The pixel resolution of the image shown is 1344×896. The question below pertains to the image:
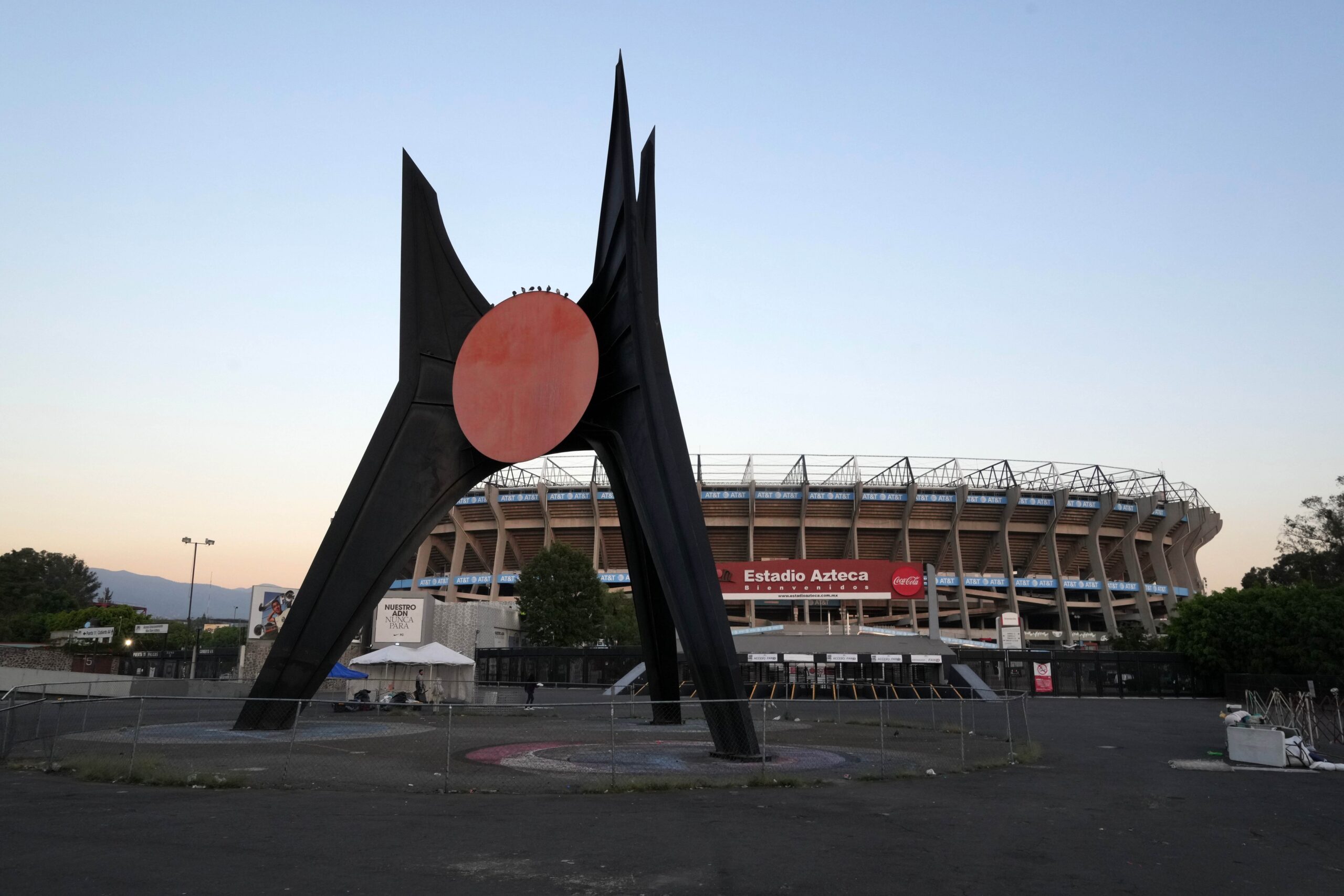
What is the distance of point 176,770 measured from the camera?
13250 mm

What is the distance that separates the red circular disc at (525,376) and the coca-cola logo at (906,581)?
144 feet

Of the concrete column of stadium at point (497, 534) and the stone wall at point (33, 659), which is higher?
the concrete column of stadium at point (497, 534)

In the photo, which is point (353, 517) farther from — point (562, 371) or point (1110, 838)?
point (1110, 838)

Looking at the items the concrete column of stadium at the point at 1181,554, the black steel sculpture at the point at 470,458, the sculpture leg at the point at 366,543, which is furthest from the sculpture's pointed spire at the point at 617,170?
the concrete column of stadium at the point at 1181,554

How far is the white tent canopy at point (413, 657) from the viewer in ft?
103

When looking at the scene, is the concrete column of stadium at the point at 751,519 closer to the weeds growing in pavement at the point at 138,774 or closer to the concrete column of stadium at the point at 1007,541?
the concrete column of stadium at the point at 1007,541

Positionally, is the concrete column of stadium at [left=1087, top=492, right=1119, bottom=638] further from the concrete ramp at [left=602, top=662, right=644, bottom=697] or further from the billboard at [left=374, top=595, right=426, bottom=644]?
the billboard at [left=374, top=595, right=426, bottom=644]

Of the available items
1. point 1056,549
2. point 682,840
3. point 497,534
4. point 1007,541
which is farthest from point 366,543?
point 1056,549

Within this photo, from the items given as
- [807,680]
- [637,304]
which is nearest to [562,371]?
[637,304]

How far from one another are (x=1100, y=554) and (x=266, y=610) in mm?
75243

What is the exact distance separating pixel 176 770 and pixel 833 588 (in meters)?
51.7

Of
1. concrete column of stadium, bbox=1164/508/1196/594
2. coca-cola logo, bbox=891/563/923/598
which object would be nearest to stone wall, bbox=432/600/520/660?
coca-cola logo, bbox=891/563/923/598

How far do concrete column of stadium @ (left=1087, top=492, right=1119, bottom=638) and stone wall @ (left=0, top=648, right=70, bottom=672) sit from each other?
81678 millimetres

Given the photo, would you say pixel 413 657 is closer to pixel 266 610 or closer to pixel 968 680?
pixel 266 610
